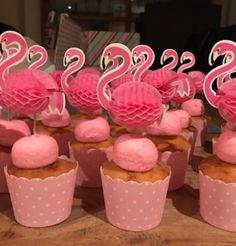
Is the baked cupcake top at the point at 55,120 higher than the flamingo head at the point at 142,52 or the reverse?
the reverse

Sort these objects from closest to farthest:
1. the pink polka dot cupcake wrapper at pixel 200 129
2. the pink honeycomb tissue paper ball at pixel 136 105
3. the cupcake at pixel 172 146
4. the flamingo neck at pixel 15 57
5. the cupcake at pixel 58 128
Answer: the pink honeycomb tissue paper ball at pixel 136 105, the flamingo neck at pixel 15 57, the cupcake at pixel 172 146, the cupcake at pixel 58 128, the pink polka dot cupcake wrapper at pixel 200 129

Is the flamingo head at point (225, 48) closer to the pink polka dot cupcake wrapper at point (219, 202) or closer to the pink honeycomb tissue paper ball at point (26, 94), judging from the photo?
the pink polka dot cupcake wrapper at point (219, 202)

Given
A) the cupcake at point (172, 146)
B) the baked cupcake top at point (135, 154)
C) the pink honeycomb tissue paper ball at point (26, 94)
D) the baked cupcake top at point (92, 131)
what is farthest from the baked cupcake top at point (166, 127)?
the pink honeycomb tissue paper ball at point (26, 94)

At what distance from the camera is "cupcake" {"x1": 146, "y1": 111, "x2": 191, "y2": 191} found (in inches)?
39.9

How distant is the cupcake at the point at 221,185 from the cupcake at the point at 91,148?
0.90ft

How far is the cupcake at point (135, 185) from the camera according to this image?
0.80 metres

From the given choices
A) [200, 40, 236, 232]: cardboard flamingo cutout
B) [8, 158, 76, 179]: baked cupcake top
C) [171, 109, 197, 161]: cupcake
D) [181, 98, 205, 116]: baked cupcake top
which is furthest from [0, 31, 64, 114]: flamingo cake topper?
[181, 98, 205, 116]: baked cupcake top

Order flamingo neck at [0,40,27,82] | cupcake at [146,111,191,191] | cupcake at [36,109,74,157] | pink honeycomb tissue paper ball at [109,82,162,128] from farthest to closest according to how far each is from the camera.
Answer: cupcake at [36,109,74,157], cupcake at [146,111,191,191], flamingo neck at [0,40,27,82], pink honeycomb tissue paper ball at [109,82,162,128]

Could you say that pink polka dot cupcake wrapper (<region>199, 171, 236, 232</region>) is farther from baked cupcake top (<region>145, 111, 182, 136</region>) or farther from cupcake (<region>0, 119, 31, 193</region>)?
cupcake (<region>0, 119, 31, 193</region>)

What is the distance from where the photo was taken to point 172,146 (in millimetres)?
1028

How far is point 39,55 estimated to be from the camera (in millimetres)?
1090

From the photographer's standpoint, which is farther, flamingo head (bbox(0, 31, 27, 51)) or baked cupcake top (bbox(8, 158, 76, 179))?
flamingo head (bbox(0, 31, 27, 51))

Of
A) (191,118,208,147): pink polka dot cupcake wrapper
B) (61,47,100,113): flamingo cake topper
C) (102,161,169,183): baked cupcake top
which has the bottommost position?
(191,118,208,147): pink polka dot cupcake wrapper

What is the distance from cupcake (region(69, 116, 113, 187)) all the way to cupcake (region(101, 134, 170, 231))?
6.8 inches
